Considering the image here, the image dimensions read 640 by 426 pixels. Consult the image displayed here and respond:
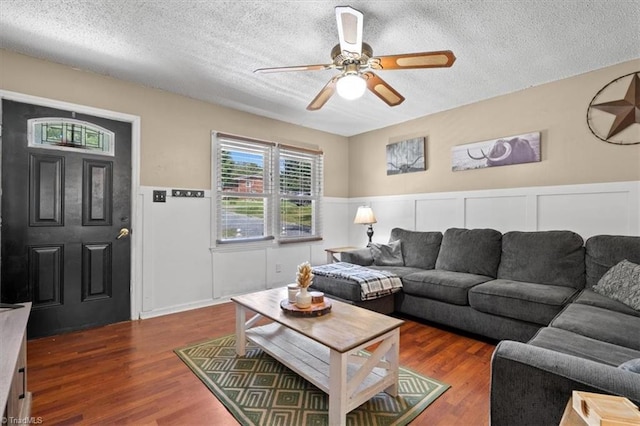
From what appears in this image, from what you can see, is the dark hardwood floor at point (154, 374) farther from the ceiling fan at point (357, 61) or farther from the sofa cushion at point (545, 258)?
the ceiling fan at point (357, 61)

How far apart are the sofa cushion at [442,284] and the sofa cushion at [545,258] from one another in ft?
0.93

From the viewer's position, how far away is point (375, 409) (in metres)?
1.74

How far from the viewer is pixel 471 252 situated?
3.23 metres

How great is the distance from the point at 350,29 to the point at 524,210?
2744 mm

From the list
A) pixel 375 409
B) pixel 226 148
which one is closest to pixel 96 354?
pixel 375 409

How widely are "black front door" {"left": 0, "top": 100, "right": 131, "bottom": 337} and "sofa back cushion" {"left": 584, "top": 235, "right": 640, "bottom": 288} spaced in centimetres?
429

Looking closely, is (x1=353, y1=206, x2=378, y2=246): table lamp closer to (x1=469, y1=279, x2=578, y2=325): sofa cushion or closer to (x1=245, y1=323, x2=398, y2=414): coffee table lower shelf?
(x1=469, y1=279, x2=578, y2=325): sofa cushion

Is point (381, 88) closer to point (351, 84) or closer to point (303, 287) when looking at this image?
point (351, 84)

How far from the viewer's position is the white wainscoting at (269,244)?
285cm

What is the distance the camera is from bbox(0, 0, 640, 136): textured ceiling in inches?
78.3

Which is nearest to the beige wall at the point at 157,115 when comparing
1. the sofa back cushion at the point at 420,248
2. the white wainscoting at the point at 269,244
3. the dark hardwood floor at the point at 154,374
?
the white wainscoting at the point at 269,244

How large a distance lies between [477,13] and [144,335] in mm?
3667

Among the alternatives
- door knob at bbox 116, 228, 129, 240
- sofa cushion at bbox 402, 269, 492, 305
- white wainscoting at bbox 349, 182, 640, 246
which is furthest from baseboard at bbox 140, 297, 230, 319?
white wainscoting at bbox 349, 182, 640, 246

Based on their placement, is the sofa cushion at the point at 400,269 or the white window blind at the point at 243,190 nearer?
the sofa cushion at the point at 400,269
